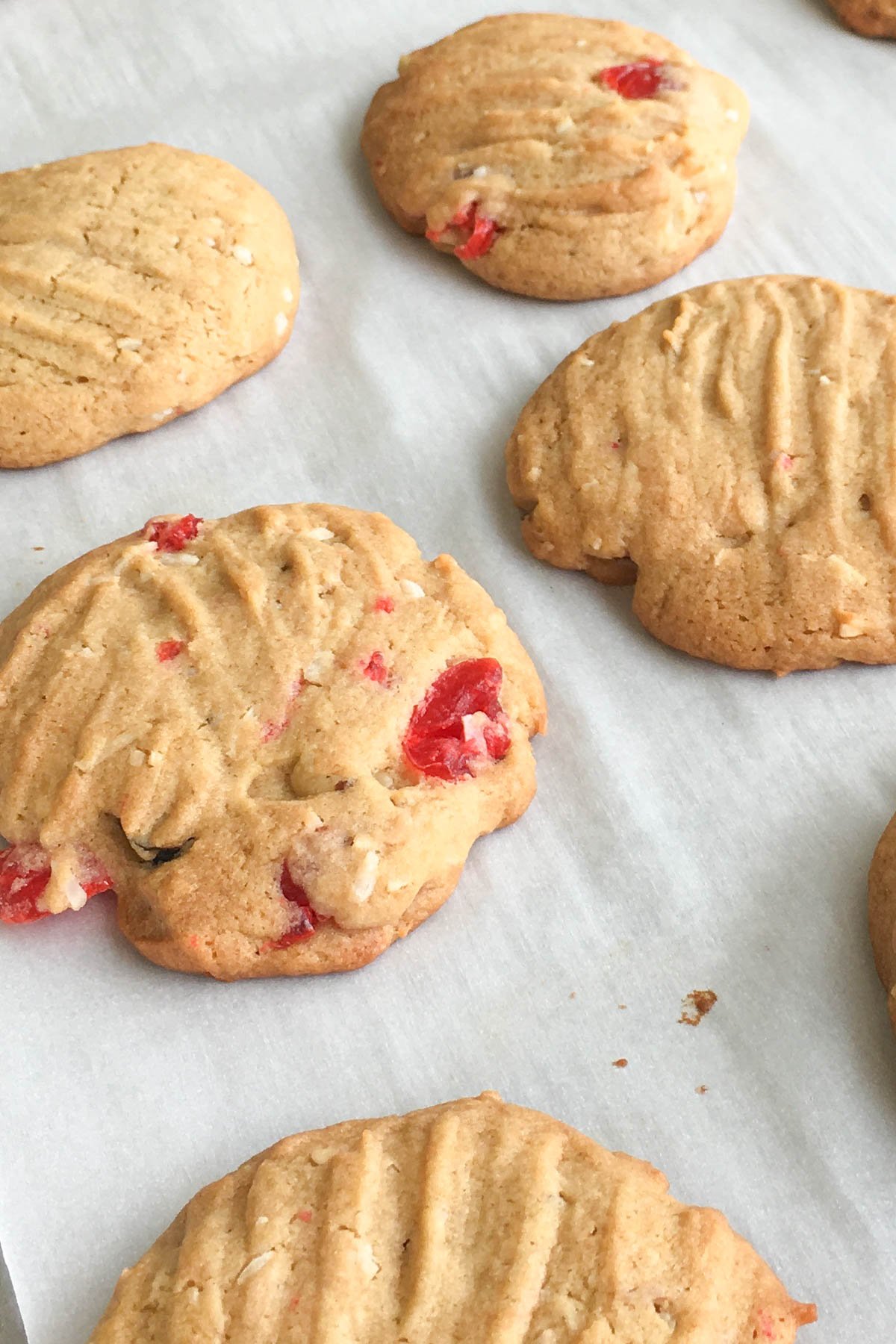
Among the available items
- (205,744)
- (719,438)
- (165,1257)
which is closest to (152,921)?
(205,744)

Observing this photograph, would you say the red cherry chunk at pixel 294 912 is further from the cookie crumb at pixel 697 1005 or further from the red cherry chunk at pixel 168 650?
the cookie crumb at pixel 697 1005

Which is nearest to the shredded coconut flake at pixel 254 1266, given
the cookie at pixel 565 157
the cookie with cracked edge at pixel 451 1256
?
the cookie with cracked edge at pixel 451 1256

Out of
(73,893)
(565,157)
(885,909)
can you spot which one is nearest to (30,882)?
(73,893)

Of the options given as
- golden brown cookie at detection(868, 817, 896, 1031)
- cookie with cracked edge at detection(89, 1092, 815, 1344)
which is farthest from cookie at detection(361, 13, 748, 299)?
cookie with cracked edge at detection(89, 1092, 815, 1344)

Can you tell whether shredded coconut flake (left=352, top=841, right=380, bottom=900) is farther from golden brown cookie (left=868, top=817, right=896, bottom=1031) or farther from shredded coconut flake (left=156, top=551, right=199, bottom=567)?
golden brown cookie (left=868, top=817, right=896, bottom=1031)

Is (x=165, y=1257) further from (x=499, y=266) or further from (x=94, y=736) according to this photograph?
(x=499, y=266)

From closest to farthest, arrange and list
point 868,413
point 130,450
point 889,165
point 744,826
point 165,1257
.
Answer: point 165,1257
point 744,826
point 868,413
point 130,450
point 889,165
